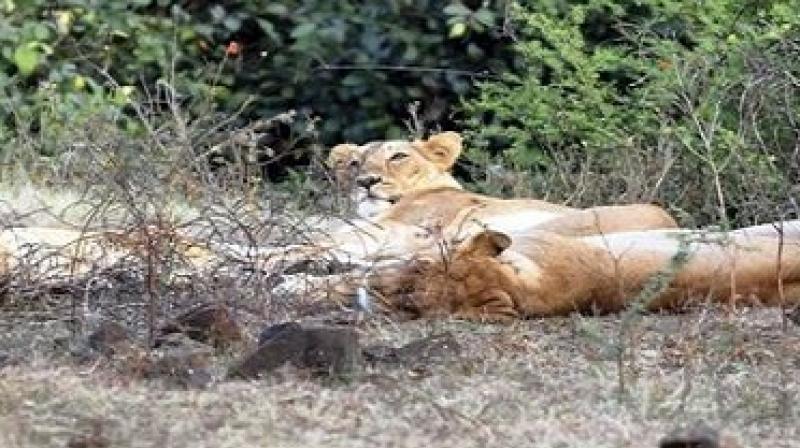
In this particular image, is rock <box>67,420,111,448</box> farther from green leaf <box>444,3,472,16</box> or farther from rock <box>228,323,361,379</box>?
green leaf <box>444,3,472,16</box>

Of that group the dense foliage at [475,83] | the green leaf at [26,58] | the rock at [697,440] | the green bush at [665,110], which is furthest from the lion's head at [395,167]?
the rock at [697,440]

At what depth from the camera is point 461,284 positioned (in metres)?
5.43

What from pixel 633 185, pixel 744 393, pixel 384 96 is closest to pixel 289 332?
pixel 744 393

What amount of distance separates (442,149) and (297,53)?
3.46 metres

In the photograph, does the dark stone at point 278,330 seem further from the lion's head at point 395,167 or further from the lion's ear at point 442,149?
the lion's ear at point 442,149

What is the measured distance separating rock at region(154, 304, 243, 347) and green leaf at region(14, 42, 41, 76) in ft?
20.9

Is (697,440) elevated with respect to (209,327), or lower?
elevated

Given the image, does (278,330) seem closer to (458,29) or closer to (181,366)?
(181,366)

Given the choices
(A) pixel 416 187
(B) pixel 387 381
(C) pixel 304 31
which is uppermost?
(B) pixel 387 381

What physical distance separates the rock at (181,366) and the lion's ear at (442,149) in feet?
13.5

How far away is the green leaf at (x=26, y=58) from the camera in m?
11.1

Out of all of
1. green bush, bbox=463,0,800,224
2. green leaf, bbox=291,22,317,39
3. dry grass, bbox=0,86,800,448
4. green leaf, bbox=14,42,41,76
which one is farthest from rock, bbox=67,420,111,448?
green leaf, bbox=291,22,317,39

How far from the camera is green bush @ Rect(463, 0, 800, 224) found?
7648 millimetres

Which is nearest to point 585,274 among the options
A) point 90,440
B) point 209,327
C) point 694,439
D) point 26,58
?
point 209,327
